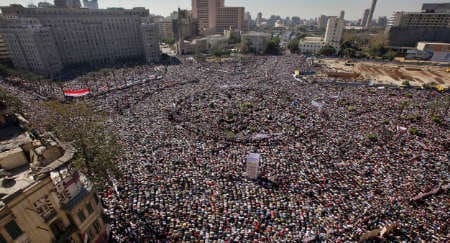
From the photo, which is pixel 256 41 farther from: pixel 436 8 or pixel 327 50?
pixel 436 8

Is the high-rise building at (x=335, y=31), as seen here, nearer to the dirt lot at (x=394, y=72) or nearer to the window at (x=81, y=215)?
the dirt lot at (x=394, y=72)

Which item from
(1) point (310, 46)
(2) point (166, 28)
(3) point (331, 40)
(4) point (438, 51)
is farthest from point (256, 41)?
(2) point (166, 28)

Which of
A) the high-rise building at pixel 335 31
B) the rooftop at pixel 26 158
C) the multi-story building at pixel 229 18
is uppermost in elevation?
the multi-story building at pixel 229 18

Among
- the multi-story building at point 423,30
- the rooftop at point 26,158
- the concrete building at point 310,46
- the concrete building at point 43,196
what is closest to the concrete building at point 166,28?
the concrete building at point 310,46

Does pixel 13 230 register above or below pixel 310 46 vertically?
below

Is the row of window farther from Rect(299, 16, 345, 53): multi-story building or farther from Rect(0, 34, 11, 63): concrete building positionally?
Rect(299, 16, 345, 53): multi-story building

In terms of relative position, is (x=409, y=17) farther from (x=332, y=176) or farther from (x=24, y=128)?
(x=24, y=128)
